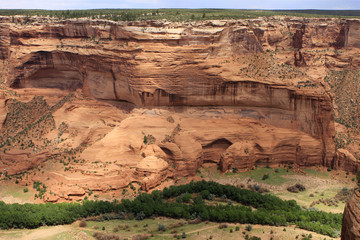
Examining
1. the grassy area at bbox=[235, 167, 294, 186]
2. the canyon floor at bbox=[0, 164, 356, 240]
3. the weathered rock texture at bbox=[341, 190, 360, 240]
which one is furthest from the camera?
the grassy area at bbox=[235, 167, 294, 186]

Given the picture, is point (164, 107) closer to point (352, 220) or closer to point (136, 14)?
point (136, 14)

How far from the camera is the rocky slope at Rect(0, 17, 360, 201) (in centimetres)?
3058

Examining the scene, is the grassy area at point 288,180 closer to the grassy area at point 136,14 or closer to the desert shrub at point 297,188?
the desert shrub at point 297,188

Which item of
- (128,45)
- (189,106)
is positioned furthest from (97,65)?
(189,106)

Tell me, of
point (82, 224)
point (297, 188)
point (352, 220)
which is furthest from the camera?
point (297, 188)

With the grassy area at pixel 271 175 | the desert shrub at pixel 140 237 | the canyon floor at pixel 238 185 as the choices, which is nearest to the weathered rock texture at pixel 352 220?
the canyon floor at pixel 238 185

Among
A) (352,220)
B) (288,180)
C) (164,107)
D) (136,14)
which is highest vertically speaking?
(136,14)

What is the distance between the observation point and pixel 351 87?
160 ft

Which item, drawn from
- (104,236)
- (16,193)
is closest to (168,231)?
(104,236)

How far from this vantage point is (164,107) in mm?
33656

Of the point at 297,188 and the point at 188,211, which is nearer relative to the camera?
the point at 188,211

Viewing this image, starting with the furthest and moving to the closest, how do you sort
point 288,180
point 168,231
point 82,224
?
point 288,180, point 82,224, point 168,231

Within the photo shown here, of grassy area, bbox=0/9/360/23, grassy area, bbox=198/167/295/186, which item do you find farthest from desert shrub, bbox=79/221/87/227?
grassy area, bbox=0/9/360/23

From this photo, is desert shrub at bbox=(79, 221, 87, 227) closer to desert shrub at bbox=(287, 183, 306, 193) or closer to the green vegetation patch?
the green vegetation patch
